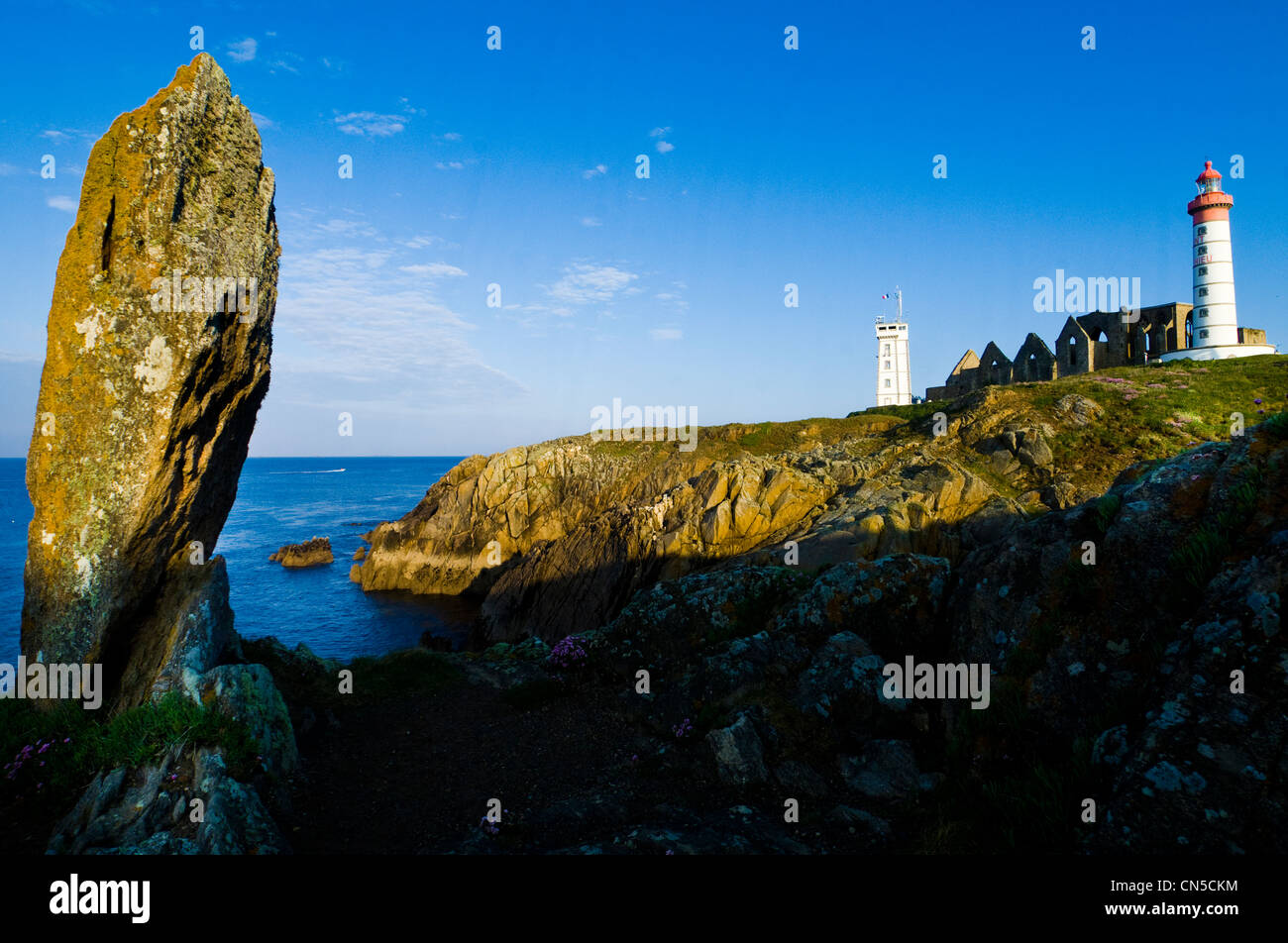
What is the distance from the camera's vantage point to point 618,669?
17016mm

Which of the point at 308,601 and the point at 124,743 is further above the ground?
the point at 124,743

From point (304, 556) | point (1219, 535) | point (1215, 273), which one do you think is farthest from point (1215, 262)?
point (304, 556)

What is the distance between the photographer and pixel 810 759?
10883 millimetres

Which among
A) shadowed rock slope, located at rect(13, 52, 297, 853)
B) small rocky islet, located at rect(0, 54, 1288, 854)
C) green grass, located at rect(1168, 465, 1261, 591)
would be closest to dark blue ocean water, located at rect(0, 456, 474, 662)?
small rocky islet, located at rect(0, 54, 1288, 854)

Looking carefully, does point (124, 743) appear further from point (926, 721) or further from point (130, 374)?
point (926, 721)

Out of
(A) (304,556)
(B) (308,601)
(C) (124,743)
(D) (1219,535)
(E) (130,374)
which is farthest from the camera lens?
(A) (304,556)

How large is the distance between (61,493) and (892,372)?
102 meters

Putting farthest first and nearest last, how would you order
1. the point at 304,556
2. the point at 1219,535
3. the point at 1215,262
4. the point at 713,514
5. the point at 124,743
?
the point at 304,556 → the point at 1215,262 → the point at 713,514 → the point at 124,743 → the point at 1219,535

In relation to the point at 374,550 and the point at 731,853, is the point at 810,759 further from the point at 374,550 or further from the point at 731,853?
the point at 374,550

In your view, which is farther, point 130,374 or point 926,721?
point 130,374

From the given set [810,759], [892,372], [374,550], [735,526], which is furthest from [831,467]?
[892,372]

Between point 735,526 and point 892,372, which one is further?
point 892,372

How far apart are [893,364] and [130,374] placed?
3977 inches

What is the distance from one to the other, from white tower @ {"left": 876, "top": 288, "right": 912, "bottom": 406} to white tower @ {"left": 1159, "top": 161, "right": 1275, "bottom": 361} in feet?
126
